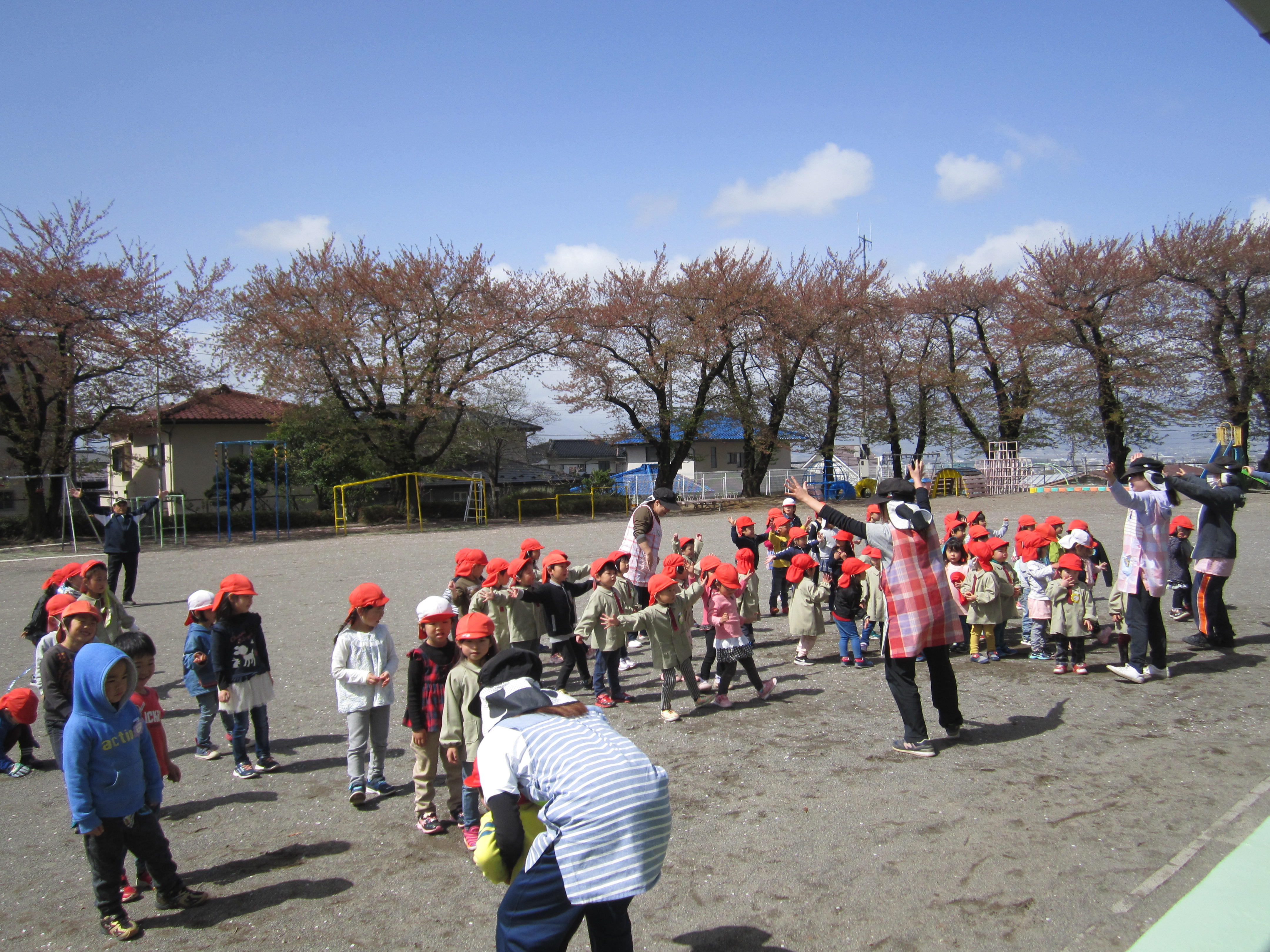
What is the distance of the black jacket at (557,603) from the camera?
6.43 metres

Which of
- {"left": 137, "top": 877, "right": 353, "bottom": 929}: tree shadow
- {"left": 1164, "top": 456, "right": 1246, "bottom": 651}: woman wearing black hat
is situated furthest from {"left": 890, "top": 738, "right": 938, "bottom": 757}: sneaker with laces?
{"left": 1164, "top": 456, "right": 1246, "bottom": 651}: woman wearing black hat

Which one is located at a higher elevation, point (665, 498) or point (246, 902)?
point (665, 498)

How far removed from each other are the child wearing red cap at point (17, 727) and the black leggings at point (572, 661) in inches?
142

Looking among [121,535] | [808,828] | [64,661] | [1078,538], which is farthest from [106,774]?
[121,535]

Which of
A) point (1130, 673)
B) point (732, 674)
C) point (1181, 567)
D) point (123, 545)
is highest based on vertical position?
point (123, 545)

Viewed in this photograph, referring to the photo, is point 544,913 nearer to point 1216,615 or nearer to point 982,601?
point 982,601

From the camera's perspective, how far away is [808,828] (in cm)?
413

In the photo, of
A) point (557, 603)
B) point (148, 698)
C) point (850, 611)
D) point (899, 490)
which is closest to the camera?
point (148, 698)

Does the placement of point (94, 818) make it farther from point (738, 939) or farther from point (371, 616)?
point (738, 939)

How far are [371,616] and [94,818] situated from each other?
175cm

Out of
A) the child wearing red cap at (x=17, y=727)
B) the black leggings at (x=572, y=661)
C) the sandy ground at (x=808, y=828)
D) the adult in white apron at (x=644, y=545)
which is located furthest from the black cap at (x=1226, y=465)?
the child wearing red cap at (x=17, y=727)

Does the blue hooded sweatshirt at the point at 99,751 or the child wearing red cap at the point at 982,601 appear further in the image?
the child wearing red cap at the point at 982,601

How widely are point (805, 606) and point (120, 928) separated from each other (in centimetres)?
562

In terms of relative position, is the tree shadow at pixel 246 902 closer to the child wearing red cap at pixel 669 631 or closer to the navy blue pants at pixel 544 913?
the navy blue pants at pixel 544 913
